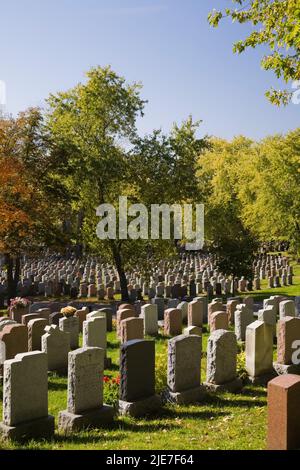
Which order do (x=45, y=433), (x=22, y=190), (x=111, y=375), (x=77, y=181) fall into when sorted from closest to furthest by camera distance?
(x=45, y=433) < (x=111, y=375) < (x=22, y=190) < (x=77, y=181)

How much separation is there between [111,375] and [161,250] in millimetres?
13362

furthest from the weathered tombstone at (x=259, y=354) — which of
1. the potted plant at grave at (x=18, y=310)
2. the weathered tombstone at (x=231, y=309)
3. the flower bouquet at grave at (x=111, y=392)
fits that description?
the potted plant at grave at (x=18, y=310)

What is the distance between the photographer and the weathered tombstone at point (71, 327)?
40.2 ft

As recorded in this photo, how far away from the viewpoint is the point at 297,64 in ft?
37.9

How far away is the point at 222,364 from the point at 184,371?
857mm

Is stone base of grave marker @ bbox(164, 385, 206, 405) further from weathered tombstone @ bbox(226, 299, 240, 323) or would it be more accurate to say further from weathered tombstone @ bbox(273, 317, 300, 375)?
weathered tombstone @ bbox(226, 299, 240, 323)

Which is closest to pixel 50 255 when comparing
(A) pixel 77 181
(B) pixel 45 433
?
(A) pixel 77 181

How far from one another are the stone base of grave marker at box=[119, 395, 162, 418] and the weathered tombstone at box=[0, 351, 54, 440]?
121 centimetres

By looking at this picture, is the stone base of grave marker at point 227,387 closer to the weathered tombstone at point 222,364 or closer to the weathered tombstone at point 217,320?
the weathered tombstone at point 222,364

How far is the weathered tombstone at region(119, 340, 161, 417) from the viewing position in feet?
24.7

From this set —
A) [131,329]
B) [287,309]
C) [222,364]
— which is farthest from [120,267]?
[222,364]

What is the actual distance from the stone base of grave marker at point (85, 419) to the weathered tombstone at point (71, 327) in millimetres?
5242

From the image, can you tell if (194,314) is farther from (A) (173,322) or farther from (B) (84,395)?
(B) (84,395)
